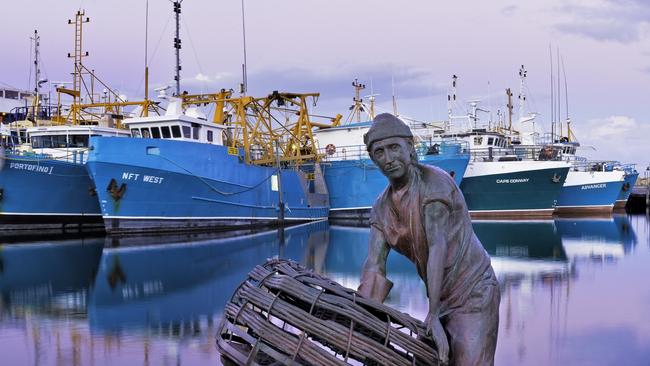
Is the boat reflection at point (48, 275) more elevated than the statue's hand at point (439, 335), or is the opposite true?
the statue's hand at point (439, 335)

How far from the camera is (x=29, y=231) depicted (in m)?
27.5

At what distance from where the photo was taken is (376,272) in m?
3.47

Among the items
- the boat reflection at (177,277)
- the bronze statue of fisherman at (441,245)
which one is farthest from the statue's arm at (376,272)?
the boat reflection at (177,277)

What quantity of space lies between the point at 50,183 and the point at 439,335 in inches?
1039

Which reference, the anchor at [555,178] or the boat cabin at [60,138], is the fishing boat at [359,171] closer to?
the anchor at [555,178]

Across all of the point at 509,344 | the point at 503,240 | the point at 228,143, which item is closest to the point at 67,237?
the point at 228,143

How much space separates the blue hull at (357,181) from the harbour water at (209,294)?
11464 millimetres

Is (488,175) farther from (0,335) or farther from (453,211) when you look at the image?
(453,211)

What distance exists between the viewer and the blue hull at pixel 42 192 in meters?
26.1

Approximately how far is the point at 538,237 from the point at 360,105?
73.4 feet

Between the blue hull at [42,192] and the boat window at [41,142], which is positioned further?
the boat window at [41,142]

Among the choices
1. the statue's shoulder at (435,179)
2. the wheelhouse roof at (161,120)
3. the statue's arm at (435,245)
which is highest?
the wheelhouse roof at (161,120)

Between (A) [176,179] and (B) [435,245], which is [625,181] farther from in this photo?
(B) [435,245]

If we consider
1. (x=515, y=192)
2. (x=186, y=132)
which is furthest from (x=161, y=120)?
(x=515, y=192)
